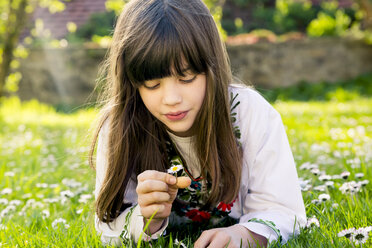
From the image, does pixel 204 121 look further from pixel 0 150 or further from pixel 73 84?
pixel 73 84

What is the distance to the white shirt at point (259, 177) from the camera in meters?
1.70

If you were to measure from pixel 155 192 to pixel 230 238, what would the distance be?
0.97 ft

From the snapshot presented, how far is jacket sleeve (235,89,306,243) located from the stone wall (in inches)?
265

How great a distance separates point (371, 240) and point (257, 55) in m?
7.26

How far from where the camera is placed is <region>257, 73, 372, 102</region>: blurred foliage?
7.81 m

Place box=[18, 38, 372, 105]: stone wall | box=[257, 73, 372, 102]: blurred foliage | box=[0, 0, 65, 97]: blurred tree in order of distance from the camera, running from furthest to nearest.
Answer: box=[18, 38, 372, 105]: stone wall < box=[257, 73, 372, 102]: blurred foliage < box=[0, 0, 65, 97]: blurred tree

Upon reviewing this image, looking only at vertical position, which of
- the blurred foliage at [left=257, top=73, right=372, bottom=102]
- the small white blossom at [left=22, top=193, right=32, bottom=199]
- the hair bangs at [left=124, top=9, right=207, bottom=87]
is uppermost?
the hair bangs at [left=124, top=9, right=207, bottom=87]

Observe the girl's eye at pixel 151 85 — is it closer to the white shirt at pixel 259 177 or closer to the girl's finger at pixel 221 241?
the white shirt at pixel 259 177

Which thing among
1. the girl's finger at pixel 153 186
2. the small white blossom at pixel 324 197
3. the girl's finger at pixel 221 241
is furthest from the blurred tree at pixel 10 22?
the girl's finger at pixel 221 241

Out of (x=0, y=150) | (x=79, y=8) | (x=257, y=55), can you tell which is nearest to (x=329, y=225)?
(x=0, y=150)

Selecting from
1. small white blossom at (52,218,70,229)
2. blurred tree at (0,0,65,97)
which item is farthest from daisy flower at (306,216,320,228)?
blurred tree at (0,0,65,97)

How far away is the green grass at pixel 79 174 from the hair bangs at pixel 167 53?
548mm

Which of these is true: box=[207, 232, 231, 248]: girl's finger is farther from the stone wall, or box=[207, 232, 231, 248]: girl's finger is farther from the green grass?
the stone wall

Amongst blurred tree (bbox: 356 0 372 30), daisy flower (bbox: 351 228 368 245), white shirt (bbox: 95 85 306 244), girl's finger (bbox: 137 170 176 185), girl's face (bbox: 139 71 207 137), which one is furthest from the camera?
blurred tree (bbox: 356 0 372 30)
